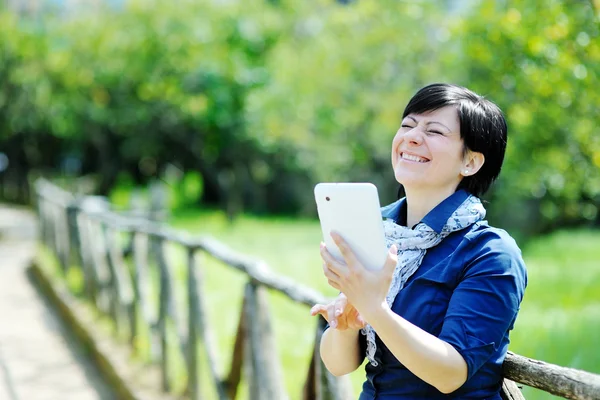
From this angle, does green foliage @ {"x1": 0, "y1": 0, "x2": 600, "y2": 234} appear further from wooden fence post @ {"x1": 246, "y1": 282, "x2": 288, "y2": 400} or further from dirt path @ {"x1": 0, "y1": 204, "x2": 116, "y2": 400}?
wooden fence post @ {"x1": 246, "y1": 282, "x2": 288, "y2": 400}

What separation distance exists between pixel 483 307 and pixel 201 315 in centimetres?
279

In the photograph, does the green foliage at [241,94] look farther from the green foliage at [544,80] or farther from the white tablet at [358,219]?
the white tablet at [358,219]

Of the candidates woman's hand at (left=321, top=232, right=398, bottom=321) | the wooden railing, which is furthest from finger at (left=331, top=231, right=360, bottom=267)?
the wooden railing

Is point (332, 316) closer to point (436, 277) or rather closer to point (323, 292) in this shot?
point (436, 277)

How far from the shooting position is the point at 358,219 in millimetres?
1453

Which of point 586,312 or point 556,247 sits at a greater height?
point 586,312

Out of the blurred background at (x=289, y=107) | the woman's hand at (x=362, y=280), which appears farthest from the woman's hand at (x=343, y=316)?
the blurred background at (x=289, y=107)

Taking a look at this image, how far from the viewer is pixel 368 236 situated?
1.43 meters

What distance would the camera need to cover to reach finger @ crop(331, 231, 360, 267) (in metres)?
1.43

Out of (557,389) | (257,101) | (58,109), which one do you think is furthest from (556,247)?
(58,109)

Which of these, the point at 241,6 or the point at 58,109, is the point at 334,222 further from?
the point at 241,6

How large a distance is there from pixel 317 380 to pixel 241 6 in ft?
62.0

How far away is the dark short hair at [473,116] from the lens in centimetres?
159

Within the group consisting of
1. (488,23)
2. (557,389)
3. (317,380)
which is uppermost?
(488,23)
